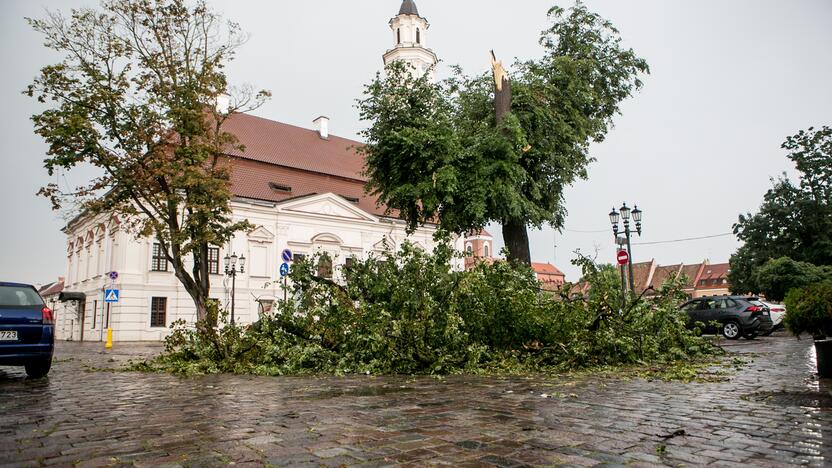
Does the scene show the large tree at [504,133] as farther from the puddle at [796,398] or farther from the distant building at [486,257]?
the puddle at [796,398]

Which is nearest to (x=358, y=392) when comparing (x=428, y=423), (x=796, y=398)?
(x=428, y=423)

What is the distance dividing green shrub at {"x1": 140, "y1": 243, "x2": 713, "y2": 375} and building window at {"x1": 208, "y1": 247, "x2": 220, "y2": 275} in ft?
83.3

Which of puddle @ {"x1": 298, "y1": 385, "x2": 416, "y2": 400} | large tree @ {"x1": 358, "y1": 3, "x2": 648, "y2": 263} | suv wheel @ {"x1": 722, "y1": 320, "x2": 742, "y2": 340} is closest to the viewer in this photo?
puddle @ {"x1": 298, "y1": 385, "x2": 416, "y2": 400}

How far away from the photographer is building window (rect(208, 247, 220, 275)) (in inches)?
1415

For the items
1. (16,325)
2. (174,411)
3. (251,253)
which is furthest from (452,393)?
(251,253)

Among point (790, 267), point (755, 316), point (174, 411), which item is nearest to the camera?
point (174, 411)

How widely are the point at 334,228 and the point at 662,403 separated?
116ft

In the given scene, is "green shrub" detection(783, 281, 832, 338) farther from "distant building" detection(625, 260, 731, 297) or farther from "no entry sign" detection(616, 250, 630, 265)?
"distant building" detection(625, 260, 731, 297)

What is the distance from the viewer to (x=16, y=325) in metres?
8.91

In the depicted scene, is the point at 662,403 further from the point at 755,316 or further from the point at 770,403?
the point at 755,316

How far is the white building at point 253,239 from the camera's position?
32719 millimetres

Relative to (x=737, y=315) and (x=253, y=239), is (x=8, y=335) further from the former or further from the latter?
(x=253, y=239)

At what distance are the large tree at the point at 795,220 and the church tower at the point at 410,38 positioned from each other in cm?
2955

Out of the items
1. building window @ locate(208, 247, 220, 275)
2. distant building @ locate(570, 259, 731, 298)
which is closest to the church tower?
building window @ locate(208, 247, 220, 275)
